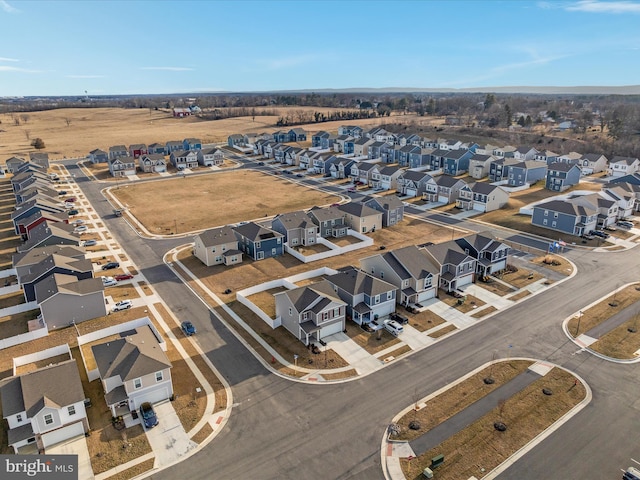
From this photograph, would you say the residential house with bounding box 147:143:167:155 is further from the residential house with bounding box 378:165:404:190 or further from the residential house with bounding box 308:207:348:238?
the residential house with bounding box 308:207:348:238

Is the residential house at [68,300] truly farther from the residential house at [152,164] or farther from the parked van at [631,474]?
the residential house at [152,164]

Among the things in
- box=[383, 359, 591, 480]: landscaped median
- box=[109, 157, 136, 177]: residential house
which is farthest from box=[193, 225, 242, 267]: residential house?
box=[109, 157, 136, 177]: residential house

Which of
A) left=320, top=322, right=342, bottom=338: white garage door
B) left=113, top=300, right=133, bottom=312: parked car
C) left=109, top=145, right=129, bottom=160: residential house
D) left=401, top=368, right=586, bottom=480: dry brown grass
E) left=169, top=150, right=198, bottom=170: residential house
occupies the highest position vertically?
left=109, top=145, right=129, bottom=160: residential house

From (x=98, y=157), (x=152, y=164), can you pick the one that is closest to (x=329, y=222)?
(x=152, y=164)

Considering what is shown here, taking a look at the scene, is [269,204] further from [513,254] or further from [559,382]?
[559,382]

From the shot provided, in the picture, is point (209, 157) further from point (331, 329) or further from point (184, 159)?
point (331, 329)

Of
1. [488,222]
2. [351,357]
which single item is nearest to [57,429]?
[351,357]

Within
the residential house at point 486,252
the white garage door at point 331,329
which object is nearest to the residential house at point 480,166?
the residential house at point 486,252
